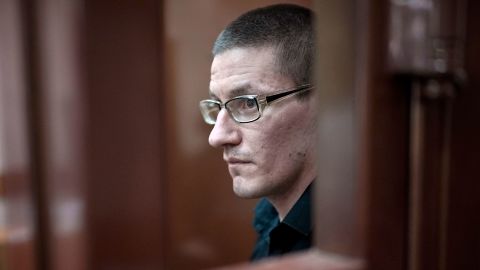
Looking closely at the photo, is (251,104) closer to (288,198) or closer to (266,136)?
(266,136)

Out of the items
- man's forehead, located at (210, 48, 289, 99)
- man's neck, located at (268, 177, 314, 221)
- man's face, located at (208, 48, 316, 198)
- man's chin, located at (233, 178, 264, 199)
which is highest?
man's forehead, located at (210, 48, 289, 99)

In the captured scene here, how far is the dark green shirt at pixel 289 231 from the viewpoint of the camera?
3.50 ft

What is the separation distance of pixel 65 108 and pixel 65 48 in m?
0.05

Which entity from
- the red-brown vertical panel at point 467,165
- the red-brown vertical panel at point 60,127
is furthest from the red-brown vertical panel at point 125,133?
the red-brown vertical panel at point 467,165

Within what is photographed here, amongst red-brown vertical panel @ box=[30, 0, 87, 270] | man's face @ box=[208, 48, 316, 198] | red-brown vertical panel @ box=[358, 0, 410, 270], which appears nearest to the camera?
red-brown vertical panel @ box=[30, 0, 87, 270]

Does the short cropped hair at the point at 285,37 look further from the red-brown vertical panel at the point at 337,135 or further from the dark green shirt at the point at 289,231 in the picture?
the red-brown vertical panel at the point at 337,135

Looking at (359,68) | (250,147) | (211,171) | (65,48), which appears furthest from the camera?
(211,171)

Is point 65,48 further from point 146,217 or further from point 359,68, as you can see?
point 359,68

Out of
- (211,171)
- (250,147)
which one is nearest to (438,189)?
(250,147)

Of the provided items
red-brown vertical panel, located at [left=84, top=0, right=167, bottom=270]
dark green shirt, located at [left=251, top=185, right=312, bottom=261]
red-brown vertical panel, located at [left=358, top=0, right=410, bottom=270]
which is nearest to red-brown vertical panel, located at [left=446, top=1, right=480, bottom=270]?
red-brown vertical panel, located at [left=358, top=0, right=410, bottom=270]

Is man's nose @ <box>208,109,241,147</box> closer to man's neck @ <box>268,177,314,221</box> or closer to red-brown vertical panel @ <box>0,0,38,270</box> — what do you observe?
man's neck @ <box>268,177,314,221</box>

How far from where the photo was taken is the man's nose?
1082mm

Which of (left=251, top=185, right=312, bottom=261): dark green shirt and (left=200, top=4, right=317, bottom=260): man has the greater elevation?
(left=200, top=4, right=317, bottom=260): man

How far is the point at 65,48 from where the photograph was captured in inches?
14.8
